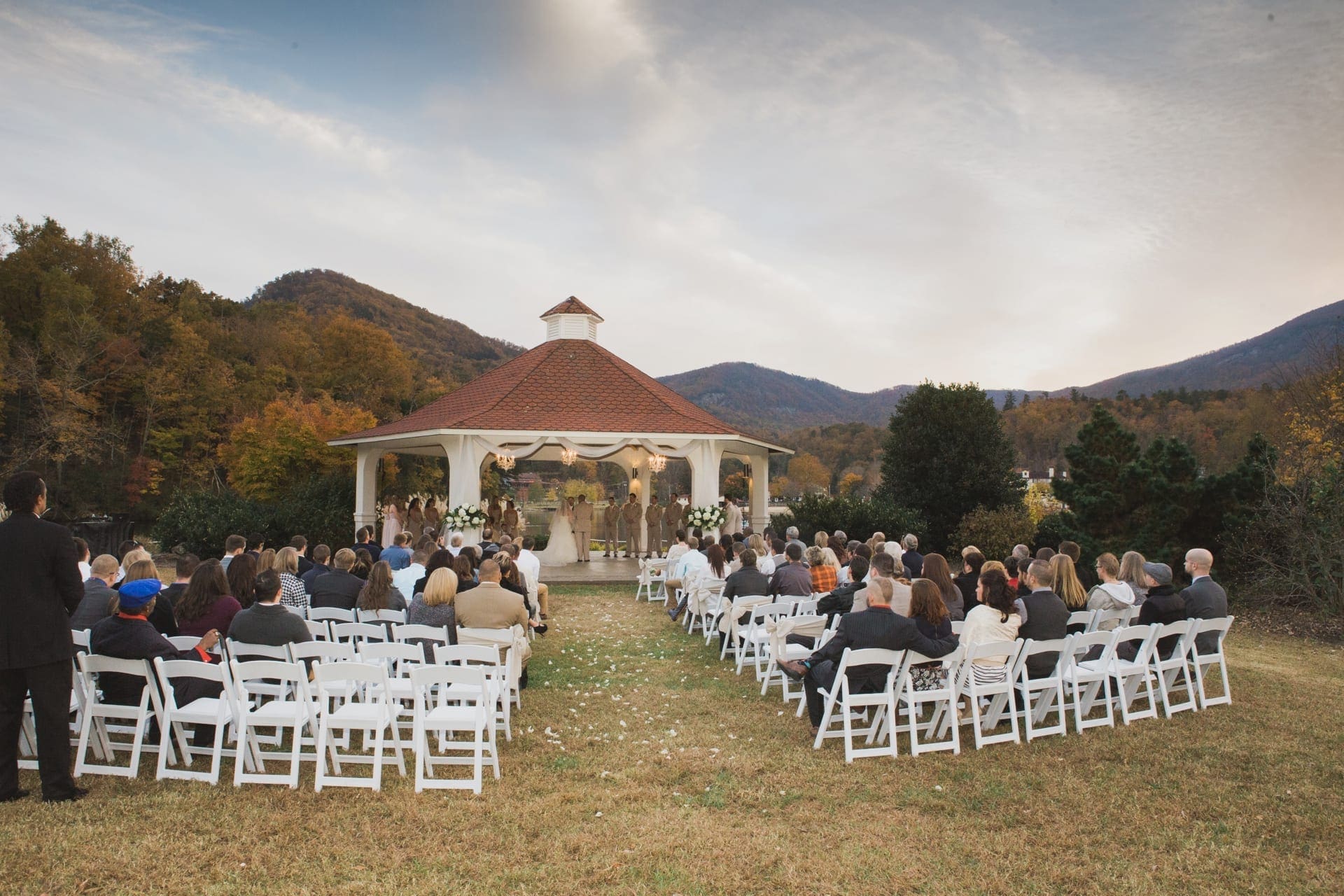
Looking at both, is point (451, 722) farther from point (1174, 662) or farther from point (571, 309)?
point (571, 309)

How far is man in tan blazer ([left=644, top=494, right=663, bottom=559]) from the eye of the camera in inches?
731

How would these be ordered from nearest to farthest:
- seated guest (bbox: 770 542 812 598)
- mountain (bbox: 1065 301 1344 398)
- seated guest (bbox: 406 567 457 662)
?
seated guest (bbox: 406 567 457 662), seated guest (bbox: 770 542 812 598), mountain (bbox: 1065 301 1344 398)

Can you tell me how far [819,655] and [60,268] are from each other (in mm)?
39557

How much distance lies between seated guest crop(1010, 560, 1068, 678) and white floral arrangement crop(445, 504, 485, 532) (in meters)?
10.9

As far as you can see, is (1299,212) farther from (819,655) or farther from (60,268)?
(60,268)

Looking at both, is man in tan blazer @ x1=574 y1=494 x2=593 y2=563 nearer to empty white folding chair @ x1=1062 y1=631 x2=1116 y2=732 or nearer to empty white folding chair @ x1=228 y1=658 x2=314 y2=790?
empty white folding chair @ x1=1062 y1=631 x2=1116 y2=732

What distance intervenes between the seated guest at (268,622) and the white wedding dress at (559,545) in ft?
41.4

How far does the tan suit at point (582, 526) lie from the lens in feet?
60.1

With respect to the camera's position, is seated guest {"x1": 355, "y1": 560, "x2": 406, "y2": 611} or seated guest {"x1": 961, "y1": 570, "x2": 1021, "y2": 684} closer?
seated guest {"x1": 961, "y1": 570, "x2": 1021, "y2": 684}

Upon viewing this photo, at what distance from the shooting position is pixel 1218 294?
18.5m

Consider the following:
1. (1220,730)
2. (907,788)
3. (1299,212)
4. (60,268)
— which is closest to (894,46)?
(1299,212)

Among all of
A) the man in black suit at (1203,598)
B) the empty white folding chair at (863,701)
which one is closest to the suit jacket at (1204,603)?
the man in black suit at (1203,598)

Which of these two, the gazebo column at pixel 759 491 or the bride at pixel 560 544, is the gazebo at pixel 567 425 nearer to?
the gazebo column at pixel 759 491

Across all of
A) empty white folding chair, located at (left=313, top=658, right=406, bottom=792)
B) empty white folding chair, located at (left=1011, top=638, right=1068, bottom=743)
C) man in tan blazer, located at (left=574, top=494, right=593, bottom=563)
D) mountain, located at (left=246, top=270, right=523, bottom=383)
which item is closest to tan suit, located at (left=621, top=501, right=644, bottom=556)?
man in tan blazer, located at (left=574, top=494, right=593, bottom=563)
